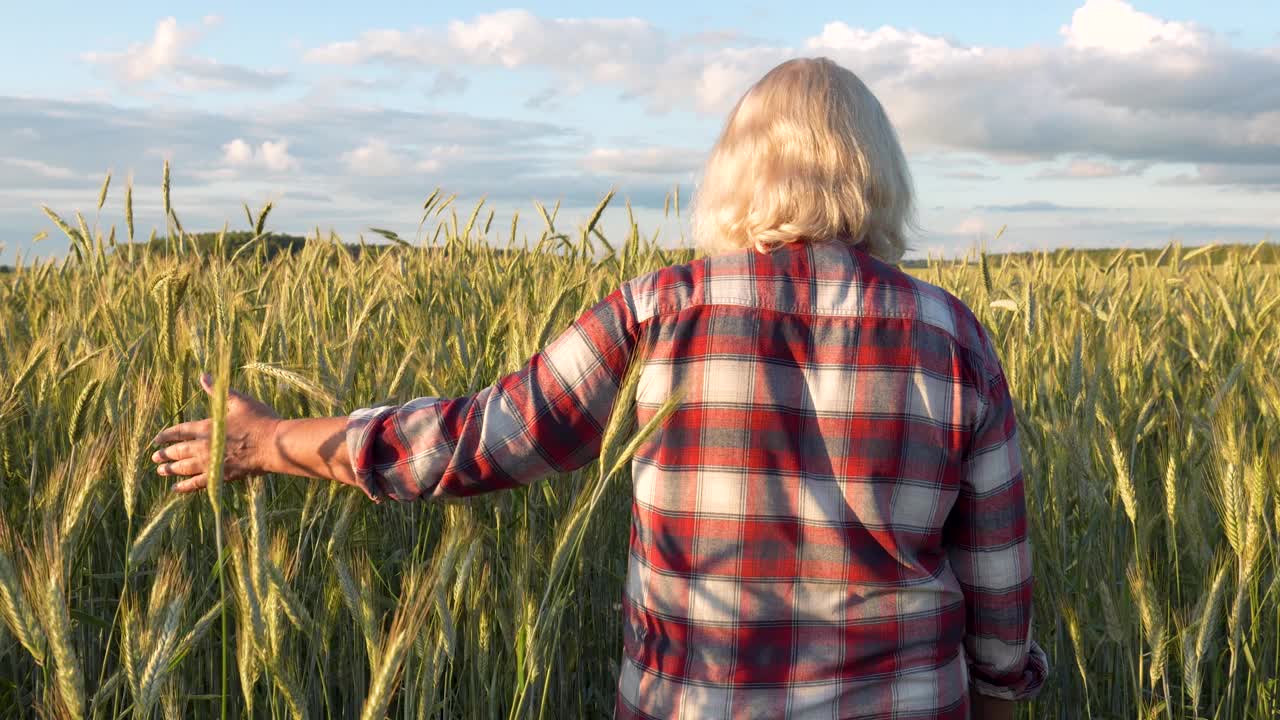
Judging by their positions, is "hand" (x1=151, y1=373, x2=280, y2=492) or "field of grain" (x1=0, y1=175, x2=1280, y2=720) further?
"hand" (x1=151, y1=373, x2=280, y2=492)

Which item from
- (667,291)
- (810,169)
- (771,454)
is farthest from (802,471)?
(810,169)

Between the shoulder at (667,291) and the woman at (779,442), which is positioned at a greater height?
the shoulder at (667,291)

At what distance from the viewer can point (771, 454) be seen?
3.96 feet

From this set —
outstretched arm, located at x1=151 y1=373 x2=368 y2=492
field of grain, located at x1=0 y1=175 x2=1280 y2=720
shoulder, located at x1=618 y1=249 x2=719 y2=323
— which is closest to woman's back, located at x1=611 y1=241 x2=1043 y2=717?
shoulder, located at x1=618 y1=249 x2=719 y2=323

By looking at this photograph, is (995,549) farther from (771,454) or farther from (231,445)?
(231,445)

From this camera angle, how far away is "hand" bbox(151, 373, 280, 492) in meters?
1.29

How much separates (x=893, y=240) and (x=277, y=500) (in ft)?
3.54

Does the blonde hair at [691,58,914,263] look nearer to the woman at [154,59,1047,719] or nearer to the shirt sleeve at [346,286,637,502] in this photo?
the woman at [154,59,1047,719]

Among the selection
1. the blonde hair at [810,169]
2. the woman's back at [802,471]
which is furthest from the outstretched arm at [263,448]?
the blonde hair at [810,169]

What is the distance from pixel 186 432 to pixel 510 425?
461 millimetres

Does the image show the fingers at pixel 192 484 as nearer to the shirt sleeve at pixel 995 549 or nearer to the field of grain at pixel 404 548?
the field of grain at pixel 404 548

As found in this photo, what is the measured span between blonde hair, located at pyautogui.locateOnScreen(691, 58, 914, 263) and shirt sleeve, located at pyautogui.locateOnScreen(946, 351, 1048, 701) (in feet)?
0.92

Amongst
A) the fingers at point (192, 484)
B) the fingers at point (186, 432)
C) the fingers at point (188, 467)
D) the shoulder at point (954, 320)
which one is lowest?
the fingers at point (192, 484)

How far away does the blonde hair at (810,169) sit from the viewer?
49.7 inches
